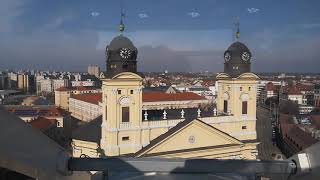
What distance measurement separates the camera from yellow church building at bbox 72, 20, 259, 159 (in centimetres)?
1194

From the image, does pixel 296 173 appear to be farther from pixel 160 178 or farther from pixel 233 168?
pixel 160 178

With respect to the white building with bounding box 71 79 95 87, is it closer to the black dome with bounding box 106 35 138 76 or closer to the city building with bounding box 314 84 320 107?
the city building with bounding box 314 84 320 107

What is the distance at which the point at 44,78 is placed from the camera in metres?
70.3

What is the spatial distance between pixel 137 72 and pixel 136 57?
0.49 metres

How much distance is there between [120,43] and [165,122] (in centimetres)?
318

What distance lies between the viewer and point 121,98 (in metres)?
12.0

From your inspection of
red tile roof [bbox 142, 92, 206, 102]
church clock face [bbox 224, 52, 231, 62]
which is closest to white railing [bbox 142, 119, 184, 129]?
church clock face [bbox 224, 52, 231, 62]

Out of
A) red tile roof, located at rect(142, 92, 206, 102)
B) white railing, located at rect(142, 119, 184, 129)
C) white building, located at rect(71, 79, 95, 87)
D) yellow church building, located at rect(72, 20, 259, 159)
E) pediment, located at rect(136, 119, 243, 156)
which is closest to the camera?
yellow church building, located at rect(72, 20, 259, 159)

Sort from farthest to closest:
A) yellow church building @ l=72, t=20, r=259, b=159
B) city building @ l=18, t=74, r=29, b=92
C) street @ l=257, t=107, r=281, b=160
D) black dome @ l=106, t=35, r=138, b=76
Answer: city building @ l=18, t=74, r=29, b=92 < street @ l=257, t=107, r=281, b=160 < yellow church building @ l=72, t=20, r=259, b=159 < black dome @ l=106, t=35, r=138, b=76

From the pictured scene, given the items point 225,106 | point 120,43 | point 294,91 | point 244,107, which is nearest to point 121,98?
point 120,43

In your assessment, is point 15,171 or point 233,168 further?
point 233,168

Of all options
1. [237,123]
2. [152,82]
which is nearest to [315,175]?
[237,123]

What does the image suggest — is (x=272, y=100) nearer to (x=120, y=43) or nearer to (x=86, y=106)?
(x=86, y=106)

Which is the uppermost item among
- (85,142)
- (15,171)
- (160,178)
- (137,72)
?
(137,72)
